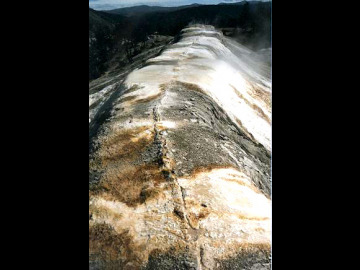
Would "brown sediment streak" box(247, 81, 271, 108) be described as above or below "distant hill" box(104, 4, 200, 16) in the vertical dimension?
below

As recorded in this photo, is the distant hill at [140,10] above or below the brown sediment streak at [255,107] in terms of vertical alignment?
above

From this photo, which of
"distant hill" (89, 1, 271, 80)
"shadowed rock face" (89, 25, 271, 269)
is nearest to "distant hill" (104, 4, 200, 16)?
"distant hill" (89, 1, 271, 80)

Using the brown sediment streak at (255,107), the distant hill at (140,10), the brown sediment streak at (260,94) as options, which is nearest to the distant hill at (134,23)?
the distant hill at (140,10)

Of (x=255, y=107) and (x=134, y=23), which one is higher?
(x=134, y=23)

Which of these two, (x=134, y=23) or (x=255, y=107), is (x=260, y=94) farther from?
(x=134, y=23)

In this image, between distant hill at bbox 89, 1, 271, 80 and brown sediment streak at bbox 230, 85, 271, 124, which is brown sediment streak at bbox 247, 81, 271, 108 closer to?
brown sediment streak at bbox 230, 85, 271, 124

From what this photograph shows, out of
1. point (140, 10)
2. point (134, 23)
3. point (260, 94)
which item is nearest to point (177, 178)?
point (140, 10)

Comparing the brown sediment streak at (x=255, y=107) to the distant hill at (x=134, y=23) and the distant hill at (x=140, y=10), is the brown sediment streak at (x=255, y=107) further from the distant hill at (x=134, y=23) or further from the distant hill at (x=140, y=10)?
the distant hill at (x=140, y=10)
